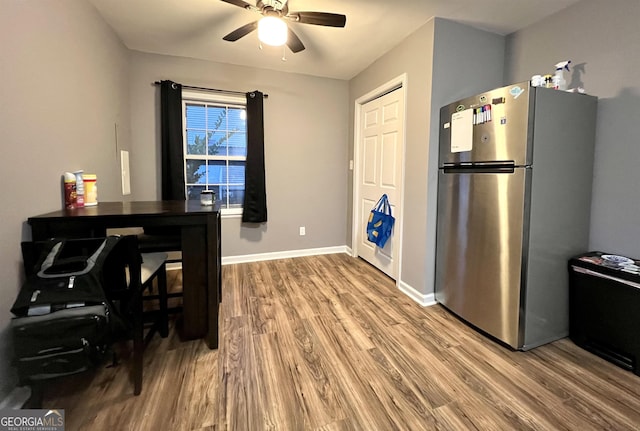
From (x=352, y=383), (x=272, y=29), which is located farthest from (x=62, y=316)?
(x=272, y=29)

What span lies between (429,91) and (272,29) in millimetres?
1318

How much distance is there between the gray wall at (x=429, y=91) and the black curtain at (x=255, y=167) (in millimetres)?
1688

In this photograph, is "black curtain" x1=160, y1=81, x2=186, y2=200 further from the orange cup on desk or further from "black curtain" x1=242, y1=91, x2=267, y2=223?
the orange cup on desk

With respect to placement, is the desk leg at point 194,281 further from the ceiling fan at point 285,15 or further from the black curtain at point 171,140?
the black curtain at point 171,140

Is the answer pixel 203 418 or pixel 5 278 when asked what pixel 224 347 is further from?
pixel 5 278

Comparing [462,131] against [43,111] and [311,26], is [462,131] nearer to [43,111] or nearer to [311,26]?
[311,26]

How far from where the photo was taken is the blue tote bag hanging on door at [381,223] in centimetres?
302

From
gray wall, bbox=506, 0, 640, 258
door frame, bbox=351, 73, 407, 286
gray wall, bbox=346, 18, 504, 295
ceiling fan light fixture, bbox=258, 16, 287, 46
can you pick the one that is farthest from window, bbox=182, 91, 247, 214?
gray wall, bbox=506, 0, 640, 258

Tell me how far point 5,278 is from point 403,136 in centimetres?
285

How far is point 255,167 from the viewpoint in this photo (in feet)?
11.5

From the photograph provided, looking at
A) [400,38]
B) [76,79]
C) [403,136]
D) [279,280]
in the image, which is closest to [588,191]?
[403,136]

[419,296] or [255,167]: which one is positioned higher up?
[255,167]

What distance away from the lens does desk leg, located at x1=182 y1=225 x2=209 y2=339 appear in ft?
5.72

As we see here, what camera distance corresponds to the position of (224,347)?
6.06 feet
